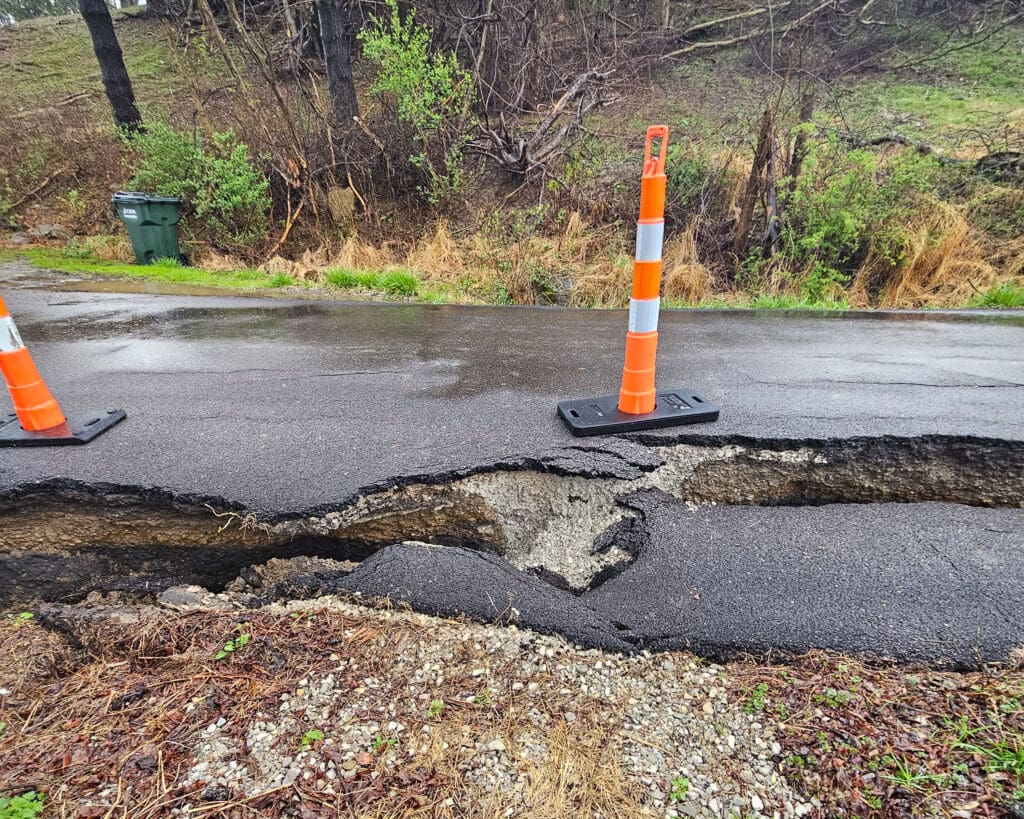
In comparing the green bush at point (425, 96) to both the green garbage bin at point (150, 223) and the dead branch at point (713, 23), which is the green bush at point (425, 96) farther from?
the dead branch at point (713, 23)

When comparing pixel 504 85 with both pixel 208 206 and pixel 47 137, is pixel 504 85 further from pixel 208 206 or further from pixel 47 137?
pixel 47 137

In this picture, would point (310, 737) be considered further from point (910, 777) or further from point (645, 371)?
point (645, 371)

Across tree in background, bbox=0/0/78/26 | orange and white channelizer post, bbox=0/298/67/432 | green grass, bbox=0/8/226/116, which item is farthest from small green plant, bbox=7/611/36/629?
tree in background, bbox=0/0/78/26

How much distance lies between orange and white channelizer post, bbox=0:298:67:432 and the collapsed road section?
617 millimetres

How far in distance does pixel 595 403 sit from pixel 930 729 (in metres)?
1.99

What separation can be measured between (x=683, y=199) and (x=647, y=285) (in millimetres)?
7364

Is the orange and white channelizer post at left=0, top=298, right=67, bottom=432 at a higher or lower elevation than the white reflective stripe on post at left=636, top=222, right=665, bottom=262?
lower

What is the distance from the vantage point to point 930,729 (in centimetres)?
150

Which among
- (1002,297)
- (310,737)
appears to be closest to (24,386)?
(310,737)

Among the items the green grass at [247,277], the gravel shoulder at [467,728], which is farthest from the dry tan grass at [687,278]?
the gravel shoulder at [467,728]

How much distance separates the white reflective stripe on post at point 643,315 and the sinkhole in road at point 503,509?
0.59m

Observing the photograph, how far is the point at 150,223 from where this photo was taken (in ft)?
28.1

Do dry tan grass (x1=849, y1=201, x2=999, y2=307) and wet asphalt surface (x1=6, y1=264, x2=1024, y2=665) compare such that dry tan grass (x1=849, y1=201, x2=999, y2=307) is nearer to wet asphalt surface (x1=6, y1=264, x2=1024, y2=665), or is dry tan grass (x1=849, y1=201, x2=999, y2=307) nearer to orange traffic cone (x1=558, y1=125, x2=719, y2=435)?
wet asphalt surface (x1=6, y1=264, x2=1024, y2=665)

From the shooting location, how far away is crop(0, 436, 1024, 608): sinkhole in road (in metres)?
2.40
